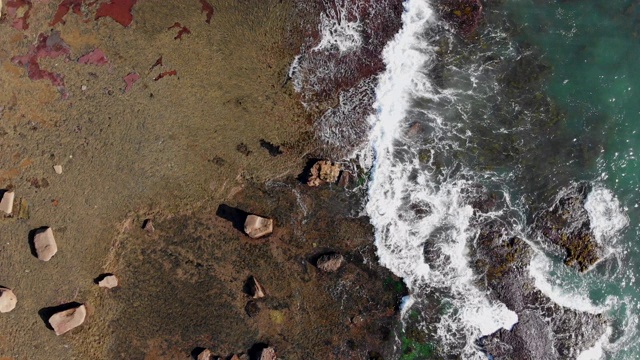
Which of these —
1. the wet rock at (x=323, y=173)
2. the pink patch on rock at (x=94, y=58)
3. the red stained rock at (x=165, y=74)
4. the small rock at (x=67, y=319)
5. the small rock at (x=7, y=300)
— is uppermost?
the pink patch on rock at (x=94, y=58)

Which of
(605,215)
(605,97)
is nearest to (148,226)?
(605,215)

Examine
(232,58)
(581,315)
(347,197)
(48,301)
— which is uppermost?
(232,58)

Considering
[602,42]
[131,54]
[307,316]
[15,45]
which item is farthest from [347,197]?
[15,45]

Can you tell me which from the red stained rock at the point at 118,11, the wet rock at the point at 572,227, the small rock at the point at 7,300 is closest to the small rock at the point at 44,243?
the small rock at the point at 7,300

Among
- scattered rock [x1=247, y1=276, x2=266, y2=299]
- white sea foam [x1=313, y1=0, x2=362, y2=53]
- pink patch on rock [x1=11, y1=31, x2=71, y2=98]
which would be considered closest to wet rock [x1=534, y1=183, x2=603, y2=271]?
white sea foam [x1=313, y1=0, x2=362, y2=53]

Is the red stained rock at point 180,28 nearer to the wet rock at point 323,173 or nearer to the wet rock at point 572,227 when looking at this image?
the wet rock at point 323,173

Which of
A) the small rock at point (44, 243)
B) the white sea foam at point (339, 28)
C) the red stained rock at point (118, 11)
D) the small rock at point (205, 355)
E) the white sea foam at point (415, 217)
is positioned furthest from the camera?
the white sea foam at point (415, 217)

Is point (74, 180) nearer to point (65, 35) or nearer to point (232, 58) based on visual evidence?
point (65, 35)
